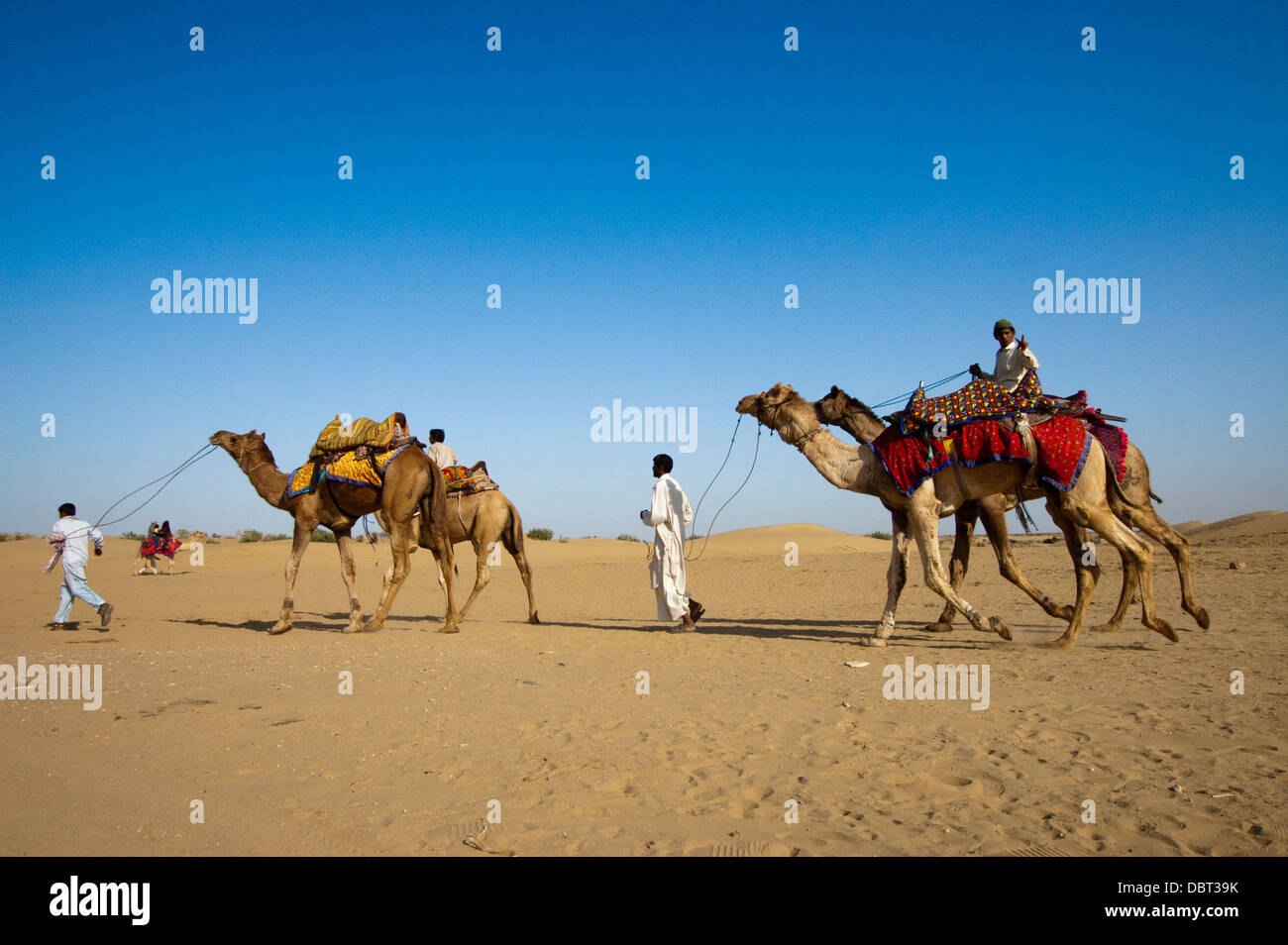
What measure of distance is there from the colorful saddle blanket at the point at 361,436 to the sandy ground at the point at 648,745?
2.70 metres

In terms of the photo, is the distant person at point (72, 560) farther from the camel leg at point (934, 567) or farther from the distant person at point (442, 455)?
the camel leg at point (934, 567)

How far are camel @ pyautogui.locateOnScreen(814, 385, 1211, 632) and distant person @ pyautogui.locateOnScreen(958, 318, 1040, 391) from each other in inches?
56.6

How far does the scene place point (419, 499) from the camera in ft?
39.7

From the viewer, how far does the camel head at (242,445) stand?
13.0 m

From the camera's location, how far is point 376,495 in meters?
12.0

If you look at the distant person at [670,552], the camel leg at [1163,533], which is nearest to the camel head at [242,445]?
the distant person at [670,552]

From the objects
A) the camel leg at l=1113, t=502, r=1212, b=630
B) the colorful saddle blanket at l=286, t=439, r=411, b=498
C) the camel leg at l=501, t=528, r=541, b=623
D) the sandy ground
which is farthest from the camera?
the camel leg at l=501, t=528, r=541, b=623

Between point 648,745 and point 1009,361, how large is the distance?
7568mm

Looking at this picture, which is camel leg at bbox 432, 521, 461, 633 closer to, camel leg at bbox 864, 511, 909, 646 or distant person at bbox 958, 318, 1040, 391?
camel leg at bbox 864, 511, 909, 646

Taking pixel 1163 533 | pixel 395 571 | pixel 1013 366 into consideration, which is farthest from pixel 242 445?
pixel 1163 533

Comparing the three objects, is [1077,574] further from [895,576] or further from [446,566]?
[446,566]

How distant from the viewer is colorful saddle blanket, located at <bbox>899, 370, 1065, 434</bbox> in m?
9.71

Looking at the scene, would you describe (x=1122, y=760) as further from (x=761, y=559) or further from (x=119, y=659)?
(x=761, y=559)

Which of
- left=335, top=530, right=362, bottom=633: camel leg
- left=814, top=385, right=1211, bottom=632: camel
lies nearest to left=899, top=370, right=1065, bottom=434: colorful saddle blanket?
left=814, top=385, right=1211, bottom=632: camel
